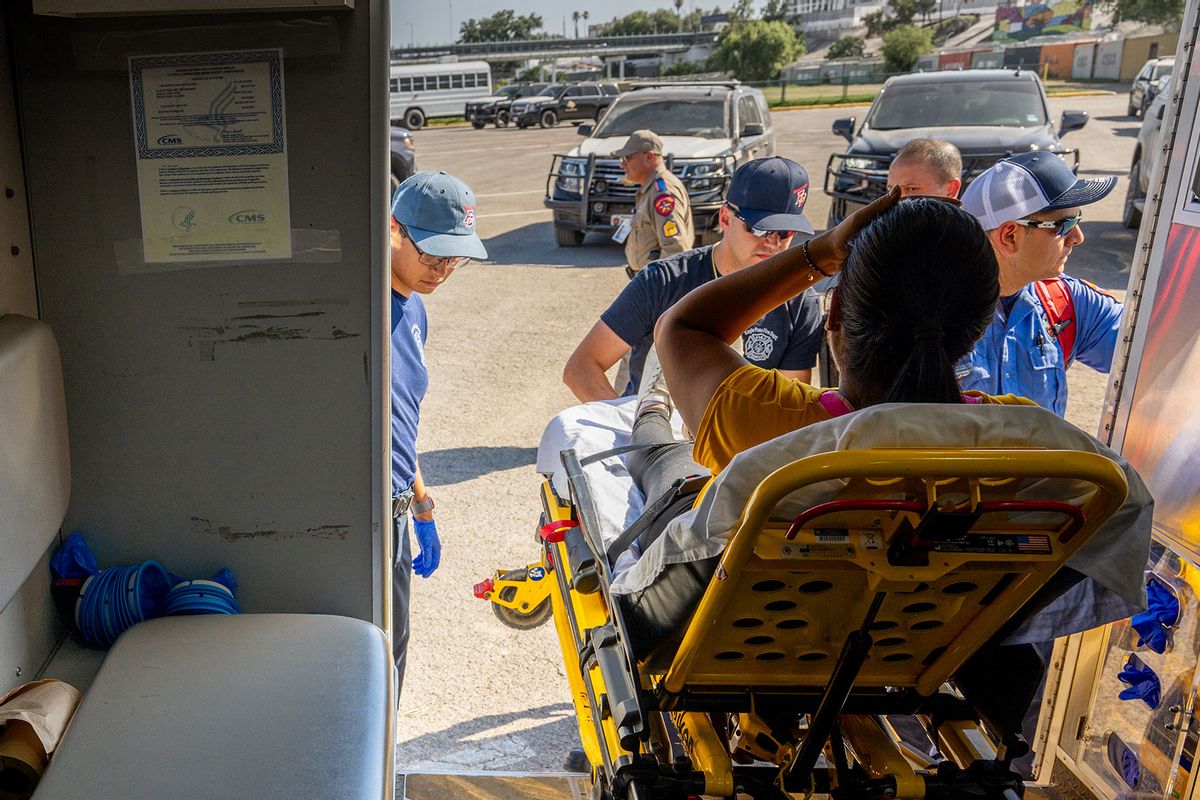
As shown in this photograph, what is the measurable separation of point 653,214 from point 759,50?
63.7 m

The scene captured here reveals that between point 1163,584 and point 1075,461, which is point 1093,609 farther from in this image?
point 1163,584

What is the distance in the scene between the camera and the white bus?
34.1m

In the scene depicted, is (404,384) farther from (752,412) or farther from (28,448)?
(752,412)

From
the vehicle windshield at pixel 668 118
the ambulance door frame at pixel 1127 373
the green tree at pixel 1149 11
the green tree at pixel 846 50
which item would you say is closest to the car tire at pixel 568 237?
the vehicle windshield at pixel 668 118

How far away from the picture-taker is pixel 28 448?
Result: 6.05ft

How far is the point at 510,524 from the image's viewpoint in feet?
17.4

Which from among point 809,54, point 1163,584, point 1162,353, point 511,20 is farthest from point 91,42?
point 511,20

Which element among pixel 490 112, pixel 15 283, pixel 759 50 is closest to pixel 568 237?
pixel 15 283

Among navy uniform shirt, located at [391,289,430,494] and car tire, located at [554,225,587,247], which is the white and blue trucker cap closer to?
navy uniform shirt, located at [391,289,430,494]

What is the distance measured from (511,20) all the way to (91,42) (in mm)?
106760

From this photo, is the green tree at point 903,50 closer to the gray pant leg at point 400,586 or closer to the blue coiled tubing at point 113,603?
the gray pant leg at point 400,586

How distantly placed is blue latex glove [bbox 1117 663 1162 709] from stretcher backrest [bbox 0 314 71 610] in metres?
2.77

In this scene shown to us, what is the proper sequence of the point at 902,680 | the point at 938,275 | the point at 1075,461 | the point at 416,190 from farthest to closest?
1. the point at 416,190
2. the point at 902,680
3. the point at 938,275
4. the point at 1075,461

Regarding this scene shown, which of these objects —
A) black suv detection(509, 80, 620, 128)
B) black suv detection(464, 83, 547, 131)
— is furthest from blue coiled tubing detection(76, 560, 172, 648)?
black suv detection(464, 83, 547, 131)
